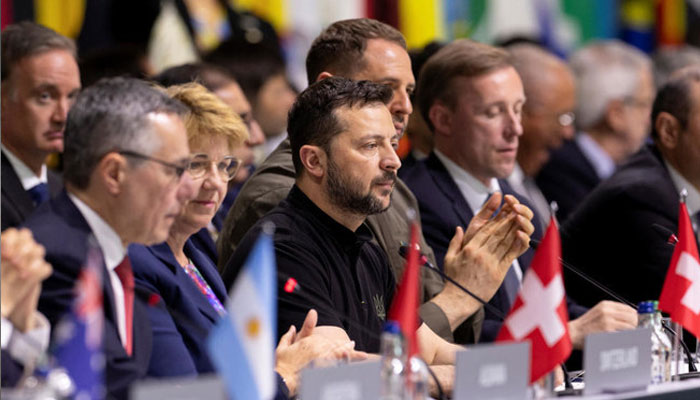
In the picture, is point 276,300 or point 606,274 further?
point 606,274

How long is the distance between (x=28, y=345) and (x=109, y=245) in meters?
0.31

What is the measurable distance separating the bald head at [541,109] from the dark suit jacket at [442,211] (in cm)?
187

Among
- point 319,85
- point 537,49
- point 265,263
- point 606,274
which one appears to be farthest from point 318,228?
point 537,49

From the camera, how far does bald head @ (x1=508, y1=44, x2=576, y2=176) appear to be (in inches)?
241

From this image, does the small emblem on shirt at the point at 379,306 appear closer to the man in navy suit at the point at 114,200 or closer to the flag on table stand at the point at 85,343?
the man in navy suit at the point at 114,200

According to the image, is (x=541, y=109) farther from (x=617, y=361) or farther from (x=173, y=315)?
(x=173, y=315)

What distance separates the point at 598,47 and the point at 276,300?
4410 mm

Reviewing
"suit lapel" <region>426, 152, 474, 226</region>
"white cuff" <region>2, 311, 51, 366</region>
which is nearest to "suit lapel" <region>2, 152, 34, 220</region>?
"suit lapel" <region>426, 152, 474, 226</region>

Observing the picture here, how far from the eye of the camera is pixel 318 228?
3.28m

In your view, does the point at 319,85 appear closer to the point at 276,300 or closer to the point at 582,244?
the point at 276,300

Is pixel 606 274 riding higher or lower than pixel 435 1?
lower

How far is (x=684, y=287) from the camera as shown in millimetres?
3277

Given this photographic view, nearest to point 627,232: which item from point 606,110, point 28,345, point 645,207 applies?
point 645,207

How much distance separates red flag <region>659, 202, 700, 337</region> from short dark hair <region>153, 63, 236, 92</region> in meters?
1.58
